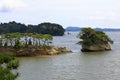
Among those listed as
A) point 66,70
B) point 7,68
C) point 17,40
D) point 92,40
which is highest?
point 7,68

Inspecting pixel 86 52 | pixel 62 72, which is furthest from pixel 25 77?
pixel 86 52

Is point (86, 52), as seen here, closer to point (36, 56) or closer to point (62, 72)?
point (36, 56)

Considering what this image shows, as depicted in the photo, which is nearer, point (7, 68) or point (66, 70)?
point (7, 68)

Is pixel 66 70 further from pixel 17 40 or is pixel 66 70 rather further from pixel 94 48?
pixel 94 48

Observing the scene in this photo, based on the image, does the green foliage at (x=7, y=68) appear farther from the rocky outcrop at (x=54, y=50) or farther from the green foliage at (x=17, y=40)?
the rocky outcrop at (x=54, y=50)

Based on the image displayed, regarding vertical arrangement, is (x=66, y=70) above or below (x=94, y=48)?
below

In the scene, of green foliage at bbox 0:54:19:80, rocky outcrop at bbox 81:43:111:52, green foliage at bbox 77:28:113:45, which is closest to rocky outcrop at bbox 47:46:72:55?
rocky outcrop at bbox 81:43:111:52

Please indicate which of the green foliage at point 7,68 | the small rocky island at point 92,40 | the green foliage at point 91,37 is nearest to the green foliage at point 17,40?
the green foliage at point 91,37

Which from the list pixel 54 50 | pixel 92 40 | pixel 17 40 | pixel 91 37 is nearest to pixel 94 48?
pixel 92 40

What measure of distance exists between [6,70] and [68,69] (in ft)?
141

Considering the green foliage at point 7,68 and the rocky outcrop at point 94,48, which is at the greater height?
the green foliage at point 7,68

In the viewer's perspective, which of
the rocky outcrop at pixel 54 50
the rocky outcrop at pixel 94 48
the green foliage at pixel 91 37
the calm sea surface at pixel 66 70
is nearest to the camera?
the calm sea surface at pixel 66 70

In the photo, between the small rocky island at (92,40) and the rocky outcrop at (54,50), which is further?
the small rocky island at (92,40)

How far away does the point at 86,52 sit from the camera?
108m
